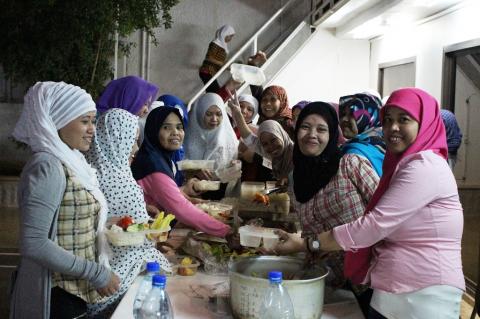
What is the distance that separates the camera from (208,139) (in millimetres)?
4207

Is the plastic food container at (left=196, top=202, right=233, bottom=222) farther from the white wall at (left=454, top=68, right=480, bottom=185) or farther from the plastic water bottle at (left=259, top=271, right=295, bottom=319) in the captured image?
the white wall at (left=454, top=68, right=480, bottom=185)

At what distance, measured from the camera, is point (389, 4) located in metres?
5.95

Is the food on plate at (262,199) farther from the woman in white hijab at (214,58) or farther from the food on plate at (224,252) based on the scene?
the woman in white hijab at (214,58)

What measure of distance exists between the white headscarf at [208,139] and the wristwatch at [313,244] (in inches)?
89.4

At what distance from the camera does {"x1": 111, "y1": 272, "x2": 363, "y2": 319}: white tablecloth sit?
1825mm

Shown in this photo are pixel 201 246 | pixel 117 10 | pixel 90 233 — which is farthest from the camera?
pixel 117 10

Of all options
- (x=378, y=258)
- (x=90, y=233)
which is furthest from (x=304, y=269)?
(x=90, y=233)

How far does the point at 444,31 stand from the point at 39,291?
5.45 m

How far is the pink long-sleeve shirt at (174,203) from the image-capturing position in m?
2.53

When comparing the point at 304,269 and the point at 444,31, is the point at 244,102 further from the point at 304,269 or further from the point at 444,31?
the point at 304,269

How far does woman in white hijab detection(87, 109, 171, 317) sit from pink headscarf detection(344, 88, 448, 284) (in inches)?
32.5

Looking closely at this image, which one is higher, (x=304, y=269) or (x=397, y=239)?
(x=397, y=239)

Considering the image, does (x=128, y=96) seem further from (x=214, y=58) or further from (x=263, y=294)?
(x=214, y=58)

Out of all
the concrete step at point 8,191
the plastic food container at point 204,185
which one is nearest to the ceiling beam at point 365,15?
the plastic food container at point 204,185
